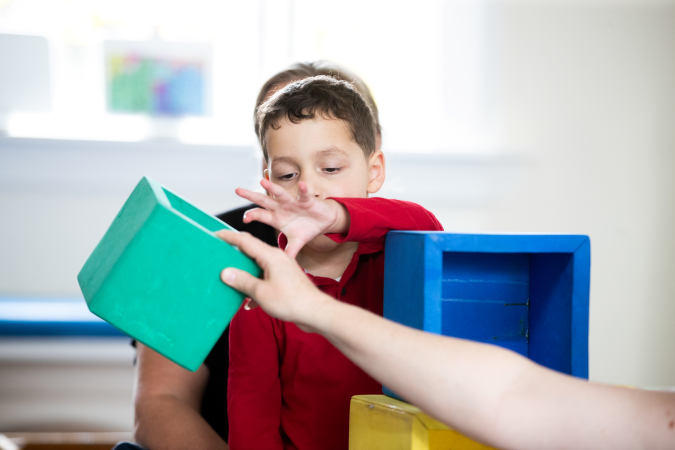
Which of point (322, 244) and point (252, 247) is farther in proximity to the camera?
point (322, 244)

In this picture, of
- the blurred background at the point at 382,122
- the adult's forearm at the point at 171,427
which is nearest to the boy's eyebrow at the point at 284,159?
the adult's forearm at the point at 171,427

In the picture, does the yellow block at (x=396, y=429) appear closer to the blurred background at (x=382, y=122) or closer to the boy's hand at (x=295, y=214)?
the boy's hand at (x=295, y=214)

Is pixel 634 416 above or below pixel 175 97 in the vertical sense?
below

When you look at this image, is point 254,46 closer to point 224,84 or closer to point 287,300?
point 224,84

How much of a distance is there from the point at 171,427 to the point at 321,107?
22.1 inches

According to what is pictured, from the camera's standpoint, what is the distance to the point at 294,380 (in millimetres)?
816

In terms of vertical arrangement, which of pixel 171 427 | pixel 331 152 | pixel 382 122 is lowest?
pixel 171 427

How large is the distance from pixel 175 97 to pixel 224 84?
0.16m

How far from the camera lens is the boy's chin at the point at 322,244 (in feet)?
2.68

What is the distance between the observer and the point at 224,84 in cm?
190

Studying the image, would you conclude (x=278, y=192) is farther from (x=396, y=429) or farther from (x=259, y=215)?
(x=396, y=429)

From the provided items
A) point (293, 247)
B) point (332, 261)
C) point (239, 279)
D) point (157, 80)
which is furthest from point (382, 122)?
point (239, 279)

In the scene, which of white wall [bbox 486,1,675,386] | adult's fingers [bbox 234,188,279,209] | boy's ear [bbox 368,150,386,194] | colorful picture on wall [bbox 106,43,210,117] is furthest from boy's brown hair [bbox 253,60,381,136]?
white wall [bbox 486,1,675,386]

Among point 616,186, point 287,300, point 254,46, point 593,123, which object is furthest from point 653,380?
point 287,300
